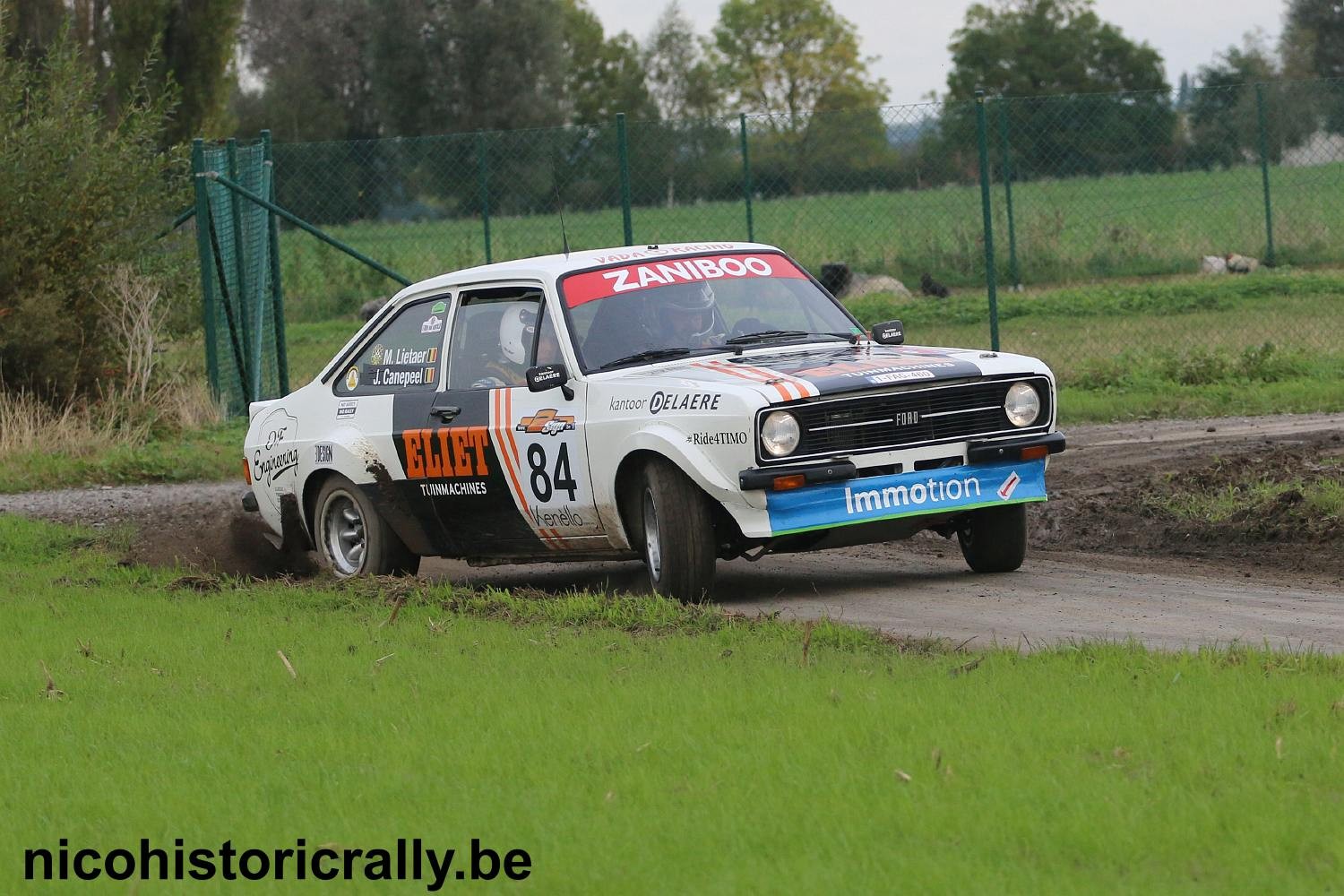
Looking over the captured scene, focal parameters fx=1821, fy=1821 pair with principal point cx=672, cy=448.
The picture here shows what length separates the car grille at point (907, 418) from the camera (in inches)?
308

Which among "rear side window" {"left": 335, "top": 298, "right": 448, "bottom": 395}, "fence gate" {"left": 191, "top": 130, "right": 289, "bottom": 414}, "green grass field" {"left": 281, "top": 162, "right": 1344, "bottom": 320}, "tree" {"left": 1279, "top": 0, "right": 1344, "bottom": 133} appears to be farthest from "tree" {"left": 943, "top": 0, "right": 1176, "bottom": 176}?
"rear side window" {"left": 335, "top": 298, "right": 448, "bottom": 395}

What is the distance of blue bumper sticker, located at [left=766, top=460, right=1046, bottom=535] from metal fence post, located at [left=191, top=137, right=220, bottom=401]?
9.03 metres

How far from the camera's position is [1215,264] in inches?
826

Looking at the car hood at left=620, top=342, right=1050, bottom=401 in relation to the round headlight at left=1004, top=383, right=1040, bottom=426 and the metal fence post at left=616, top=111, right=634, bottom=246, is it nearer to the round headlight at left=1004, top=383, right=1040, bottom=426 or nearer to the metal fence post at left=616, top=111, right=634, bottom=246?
the round headlight at left=1004, top=383, right=1040, bottom=426

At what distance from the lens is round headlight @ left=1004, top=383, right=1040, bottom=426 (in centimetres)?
834

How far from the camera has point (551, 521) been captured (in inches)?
345

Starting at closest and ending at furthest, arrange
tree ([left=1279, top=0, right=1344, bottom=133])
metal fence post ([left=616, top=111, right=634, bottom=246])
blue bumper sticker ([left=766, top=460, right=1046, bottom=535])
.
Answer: blue bumper sticker ([left=766, top=460, right=1046, bottom=535])
metal fence post ([left=616, top=111, right=634, bottom=246])
tree ([left=1279, top=0, right=1344, bottom=133])

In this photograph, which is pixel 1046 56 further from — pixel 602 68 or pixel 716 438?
pixel 716 438

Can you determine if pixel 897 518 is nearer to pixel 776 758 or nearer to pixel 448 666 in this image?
pixel 448 666

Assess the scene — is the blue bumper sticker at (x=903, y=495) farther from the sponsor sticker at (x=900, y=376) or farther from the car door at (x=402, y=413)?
the car door at (x=402, y=413)

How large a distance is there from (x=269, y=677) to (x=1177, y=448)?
293 inches

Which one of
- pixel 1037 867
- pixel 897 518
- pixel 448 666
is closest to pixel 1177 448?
pixel 897 518

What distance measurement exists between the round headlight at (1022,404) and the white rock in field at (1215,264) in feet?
44.0

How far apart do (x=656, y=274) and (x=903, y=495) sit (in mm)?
1841
